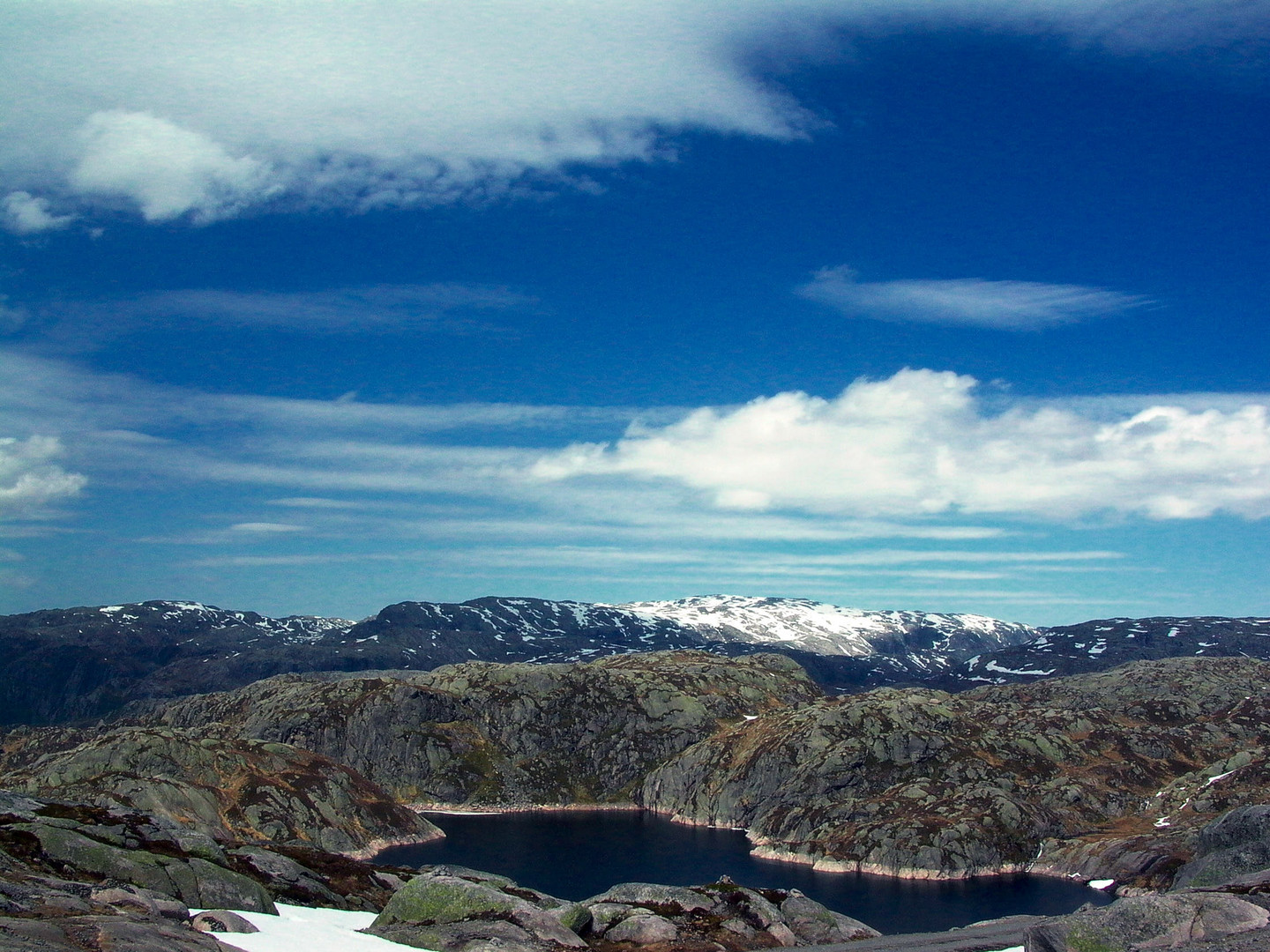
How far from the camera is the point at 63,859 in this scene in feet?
163

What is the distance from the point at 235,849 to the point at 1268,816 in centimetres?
8128

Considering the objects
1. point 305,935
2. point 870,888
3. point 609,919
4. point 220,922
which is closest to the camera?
point 220,922

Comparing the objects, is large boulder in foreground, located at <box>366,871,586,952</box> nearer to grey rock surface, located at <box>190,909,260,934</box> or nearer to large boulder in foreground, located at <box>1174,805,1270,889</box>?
grey rock surface, located at <box>190,909,260,934</box>

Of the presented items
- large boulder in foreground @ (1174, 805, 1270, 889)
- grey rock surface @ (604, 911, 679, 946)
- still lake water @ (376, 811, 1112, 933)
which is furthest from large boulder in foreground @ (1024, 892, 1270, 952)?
still lake water @ (376, 811, 1112, 933)

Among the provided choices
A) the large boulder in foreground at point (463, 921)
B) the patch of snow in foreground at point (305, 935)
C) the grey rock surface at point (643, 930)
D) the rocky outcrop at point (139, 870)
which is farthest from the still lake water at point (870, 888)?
the large boulder in foreground at point (463, 921)

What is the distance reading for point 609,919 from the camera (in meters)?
50.8

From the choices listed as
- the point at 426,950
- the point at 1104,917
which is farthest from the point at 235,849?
the point at 1104,917

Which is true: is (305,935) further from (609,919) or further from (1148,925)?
(1148,925)

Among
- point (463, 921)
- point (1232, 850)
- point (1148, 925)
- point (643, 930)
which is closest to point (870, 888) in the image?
point (1232, 850)

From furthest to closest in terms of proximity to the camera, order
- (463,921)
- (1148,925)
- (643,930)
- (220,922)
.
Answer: (643,930) → (463,921) → (220,922) → (1148,925)

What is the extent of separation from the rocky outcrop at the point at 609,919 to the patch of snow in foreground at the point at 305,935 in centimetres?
159

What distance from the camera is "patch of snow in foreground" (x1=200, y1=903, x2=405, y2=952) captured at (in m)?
40.0

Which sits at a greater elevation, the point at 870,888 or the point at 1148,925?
the point at 1148,925

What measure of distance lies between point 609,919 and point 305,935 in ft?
52.3
